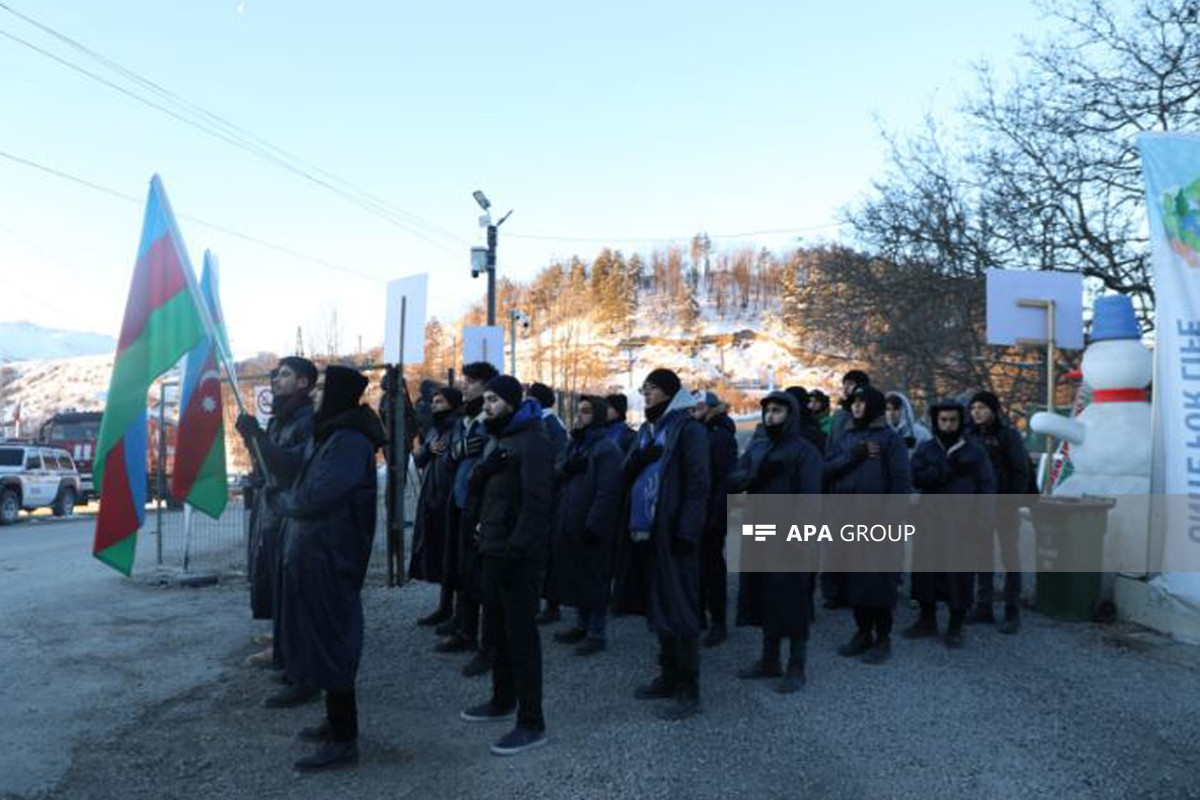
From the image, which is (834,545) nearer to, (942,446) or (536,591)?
(942,446)

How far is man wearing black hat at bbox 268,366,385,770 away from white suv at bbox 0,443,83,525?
18.9m

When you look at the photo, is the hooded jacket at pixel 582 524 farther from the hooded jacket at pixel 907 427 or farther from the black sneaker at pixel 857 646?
the hooded jacket at pixel 907 427

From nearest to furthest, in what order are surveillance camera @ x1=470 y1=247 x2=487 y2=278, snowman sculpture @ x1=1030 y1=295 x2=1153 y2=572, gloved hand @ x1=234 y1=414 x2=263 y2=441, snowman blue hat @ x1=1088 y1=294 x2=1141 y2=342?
gloved hand @ x1=234 y1=414 x2=263 y2=441 → snowman sculpture @ x1=1030 y1=295 x2=1153 y2=572 → snowman blue hat @ x1=1088 y1=294 x2=1141 y2=342 → surveillance camera @ x1=470 y1=247 x2=487 y2=278

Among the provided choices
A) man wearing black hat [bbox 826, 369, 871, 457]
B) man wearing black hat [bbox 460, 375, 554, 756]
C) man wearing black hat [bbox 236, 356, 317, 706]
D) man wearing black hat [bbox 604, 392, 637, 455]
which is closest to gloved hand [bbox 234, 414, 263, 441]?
man wearing black hat [bbox 236, 356, 317, 706]

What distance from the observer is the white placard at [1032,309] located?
8.73 metres

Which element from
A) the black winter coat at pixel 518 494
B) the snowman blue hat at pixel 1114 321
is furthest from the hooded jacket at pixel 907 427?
the black winter coat at pixel 518 494

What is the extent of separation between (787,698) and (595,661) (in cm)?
144

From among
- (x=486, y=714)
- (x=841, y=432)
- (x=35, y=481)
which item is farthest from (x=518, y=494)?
(x=35, y=481)

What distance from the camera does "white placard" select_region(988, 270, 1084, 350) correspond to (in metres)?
8.73

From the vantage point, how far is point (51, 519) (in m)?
21.1

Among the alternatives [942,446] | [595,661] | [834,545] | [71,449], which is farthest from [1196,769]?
[71,449]

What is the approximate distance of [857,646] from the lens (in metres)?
6.20

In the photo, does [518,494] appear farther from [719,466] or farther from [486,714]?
[719,466]

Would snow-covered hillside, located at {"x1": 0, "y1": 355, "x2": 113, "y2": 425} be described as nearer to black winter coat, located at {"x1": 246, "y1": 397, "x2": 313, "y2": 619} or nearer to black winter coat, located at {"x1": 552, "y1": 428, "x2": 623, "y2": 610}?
black winter coat, located at {"x1": 246, "y1": 397, "x2": 313, "y2": 619}
